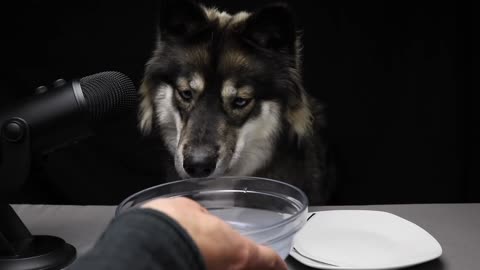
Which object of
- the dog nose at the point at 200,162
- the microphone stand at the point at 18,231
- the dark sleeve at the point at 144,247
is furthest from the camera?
the dog nose at the point at 200,162

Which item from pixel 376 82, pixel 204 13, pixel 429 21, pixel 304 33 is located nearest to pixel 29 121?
pixel 204 13

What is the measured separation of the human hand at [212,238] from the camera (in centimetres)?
42

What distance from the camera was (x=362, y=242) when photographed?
0.83 metres

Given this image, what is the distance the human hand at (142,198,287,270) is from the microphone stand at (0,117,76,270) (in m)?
0.39

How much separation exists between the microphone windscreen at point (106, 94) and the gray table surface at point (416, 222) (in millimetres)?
256

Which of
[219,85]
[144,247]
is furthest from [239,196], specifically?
[144,247]

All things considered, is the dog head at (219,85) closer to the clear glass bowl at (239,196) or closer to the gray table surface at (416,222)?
the clear glass bowl at (239,196)

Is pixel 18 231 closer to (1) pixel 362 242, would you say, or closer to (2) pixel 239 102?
(2) pixel 239 102

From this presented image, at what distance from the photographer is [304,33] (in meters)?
1.02

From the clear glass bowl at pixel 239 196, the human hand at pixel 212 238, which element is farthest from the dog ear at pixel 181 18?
the human hand at pixel 212 238

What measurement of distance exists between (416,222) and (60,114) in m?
0.67

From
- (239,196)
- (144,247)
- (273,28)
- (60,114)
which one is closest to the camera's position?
(144,247)

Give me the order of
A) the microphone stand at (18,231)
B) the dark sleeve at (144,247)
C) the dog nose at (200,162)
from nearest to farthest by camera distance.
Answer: the dark sleeve at (144,247) → the microphone stand at (18,231) → the dog nose at (200,162)

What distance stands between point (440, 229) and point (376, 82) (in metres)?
0.33
